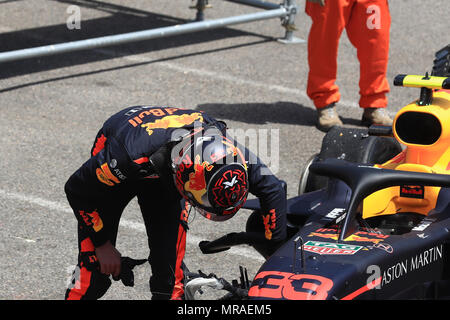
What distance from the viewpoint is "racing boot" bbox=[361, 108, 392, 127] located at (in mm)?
7754

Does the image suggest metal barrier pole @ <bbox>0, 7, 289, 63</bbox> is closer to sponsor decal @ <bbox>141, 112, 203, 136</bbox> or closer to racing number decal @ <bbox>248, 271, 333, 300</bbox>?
sponsor decal @ <bbox>141, 112, 203, 136</bbox>

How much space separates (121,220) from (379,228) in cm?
205

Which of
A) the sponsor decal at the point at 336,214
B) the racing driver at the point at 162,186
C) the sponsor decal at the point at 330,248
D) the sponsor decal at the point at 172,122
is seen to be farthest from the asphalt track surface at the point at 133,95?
the sponsor decal at the point at 330,248

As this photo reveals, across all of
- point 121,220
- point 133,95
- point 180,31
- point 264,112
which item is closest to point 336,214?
point 121,220

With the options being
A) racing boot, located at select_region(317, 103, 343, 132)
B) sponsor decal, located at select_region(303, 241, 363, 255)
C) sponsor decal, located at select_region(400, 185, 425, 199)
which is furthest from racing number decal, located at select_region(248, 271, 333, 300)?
racing boot, located at select_region(317, 103, 343, 132)

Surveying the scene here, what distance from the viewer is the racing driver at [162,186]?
12.2ft

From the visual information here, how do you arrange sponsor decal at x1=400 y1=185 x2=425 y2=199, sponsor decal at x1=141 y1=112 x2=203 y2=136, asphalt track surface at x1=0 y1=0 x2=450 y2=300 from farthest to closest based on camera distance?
asphalt track surface at x1=0 y1=0 x2=450 y2=300
sponsor decal at x1=400 y1=185 x2=425 y2=199
sponsor decal at x1=141 y1=112 x2=203 y2=136

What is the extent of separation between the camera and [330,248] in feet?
12.4

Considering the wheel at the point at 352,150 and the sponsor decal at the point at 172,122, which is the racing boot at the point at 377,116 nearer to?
the wheel at the point at 352,150

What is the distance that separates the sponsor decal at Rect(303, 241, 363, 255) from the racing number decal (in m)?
0.23

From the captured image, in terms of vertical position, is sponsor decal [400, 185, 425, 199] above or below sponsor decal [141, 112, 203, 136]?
below

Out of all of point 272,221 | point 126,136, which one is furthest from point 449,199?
point 126,136

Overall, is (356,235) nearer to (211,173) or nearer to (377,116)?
(211,173)

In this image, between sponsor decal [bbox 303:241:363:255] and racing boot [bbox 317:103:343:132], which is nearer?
sponsor decal [bbox 303:241:363:255]
